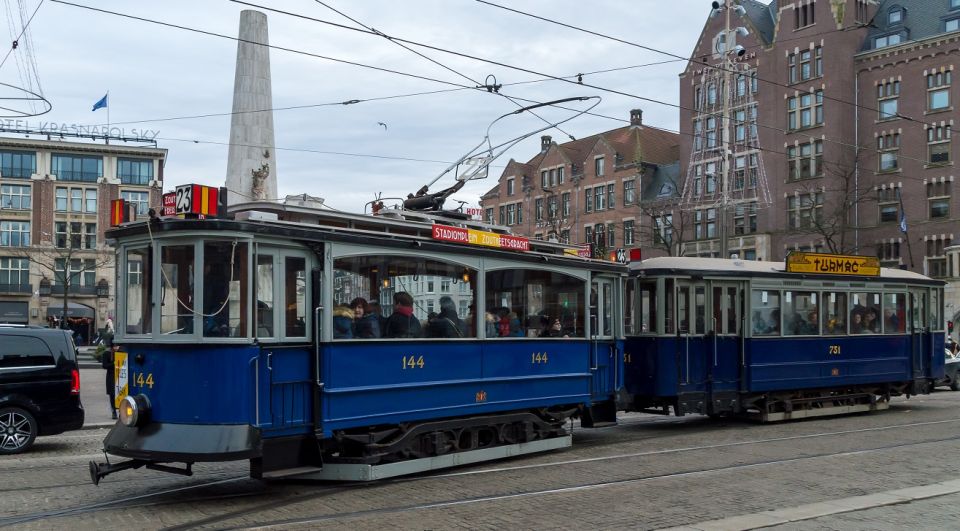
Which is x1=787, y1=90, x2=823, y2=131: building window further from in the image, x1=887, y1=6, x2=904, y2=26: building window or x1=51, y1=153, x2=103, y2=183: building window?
x1=51, y1=153, x2=103, y2=183: building window

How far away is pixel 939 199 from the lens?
49375 mm

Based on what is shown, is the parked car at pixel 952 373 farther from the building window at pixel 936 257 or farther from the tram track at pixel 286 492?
the building window at pixel 936 257

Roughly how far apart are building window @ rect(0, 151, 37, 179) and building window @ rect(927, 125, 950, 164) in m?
59.7

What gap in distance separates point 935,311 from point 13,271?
64.9 m

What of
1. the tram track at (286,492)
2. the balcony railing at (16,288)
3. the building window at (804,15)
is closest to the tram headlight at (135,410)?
the tram track at (286,492)

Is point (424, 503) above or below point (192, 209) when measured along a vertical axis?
below

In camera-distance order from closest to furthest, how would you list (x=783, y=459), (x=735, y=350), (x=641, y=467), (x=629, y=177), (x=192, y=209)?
1. (x=192, y=209)
2. (x=641, y=467)
3. (x=783, y=459)
4. (x=735, y=350)
5. (x=629, y=177)

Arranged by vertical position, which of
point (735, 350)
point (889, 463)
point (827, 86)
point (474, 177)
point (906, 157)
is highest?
point (827, 86)

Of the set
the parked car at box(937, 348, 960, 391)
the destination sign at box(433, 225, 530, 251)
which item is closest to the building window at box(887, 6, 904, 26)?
the parked car at box(937, 348, 960, 391)

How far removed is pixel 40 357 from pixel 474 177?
692 centimetres

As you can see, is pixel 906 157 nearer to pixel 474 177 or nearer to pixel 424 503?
pixel 474 177

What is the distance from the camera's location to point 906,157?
164ft

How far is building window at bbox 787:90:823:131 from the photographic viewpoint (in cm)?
5359

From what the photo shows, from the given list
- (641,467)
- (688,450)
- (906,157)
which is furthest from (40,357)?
(906,157)
